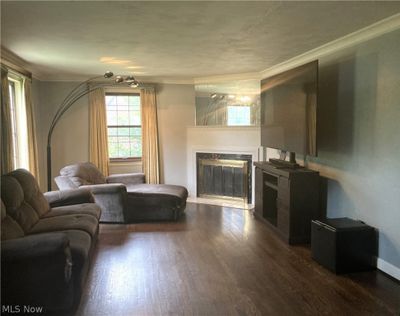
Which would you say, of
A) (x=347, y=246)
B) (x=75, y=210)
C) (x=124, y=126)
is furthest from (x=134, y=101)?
(x=347, y=246)

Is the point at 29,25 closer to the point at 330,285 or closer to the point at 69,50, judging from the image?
the point at 69,50

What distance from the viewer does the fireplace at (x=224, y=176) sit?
5.86 meters

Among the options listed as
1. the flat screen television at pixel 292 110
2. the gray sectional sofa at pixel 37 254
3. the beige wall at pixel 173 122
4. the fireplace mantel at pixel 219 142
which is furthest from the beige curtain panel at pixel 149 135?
the gray sectional sofa at pixel 37 254

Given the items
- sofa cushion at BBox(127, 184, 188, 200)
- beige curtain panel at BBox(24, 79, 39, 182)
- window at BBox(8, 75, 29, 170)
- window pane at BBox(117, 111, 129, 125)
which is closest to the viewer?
window at BBox(8, 75, 29, 170)

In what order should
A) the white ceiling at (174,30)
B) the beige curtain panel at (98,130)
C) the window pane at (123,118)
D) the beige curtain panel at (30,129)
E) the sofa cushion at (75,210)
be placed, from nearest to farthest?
the white ceiling at (174,30), the sofa cushion at (75,210), the beige curtain panel at (30,129), the beige curtain panel at (98,130), the window pane at (123,118)

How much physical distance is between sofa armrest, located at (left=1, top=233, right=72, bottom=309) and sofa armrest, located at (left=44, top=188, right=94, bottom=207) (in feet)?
5.30

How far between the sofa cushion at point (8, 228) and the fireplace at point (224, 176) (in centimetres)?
375

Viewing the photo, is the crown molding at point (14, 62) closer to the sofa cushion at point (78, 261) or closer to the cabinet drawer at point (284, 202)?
the sofa cushion at point (78, 261)

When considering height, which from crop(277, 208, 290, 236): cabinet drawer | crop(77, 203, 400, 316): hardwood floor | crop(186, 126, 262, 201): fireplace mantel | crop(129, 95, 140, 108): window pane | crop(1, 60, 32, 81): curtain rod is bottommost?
crop(77, 203, 400, 316): hardwood floor

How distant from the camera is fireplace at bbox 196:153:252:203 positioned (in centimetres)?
586

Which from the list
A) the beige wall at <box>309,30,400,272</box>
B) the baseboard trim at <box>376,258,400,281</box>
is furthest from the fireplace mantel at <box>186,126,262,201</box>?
the baseboard trim at <box>376,258,400,281</box>

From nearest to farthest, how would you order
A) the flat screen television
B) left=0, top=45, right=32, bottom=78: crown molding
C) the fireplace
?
the flat screen television
left=0, top=45, right=32, bottom=78: crown molding
the fireplace

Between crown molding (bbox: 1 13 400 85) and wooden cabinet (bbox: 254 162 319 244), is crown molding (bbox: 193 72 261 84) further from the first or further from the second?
wooden cabinet (bbox: 254 162 319 244)

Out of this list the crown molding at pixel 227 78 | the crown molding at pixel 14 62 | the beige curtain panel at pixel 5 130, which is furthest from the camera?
the crown molding at pixel 227 78
